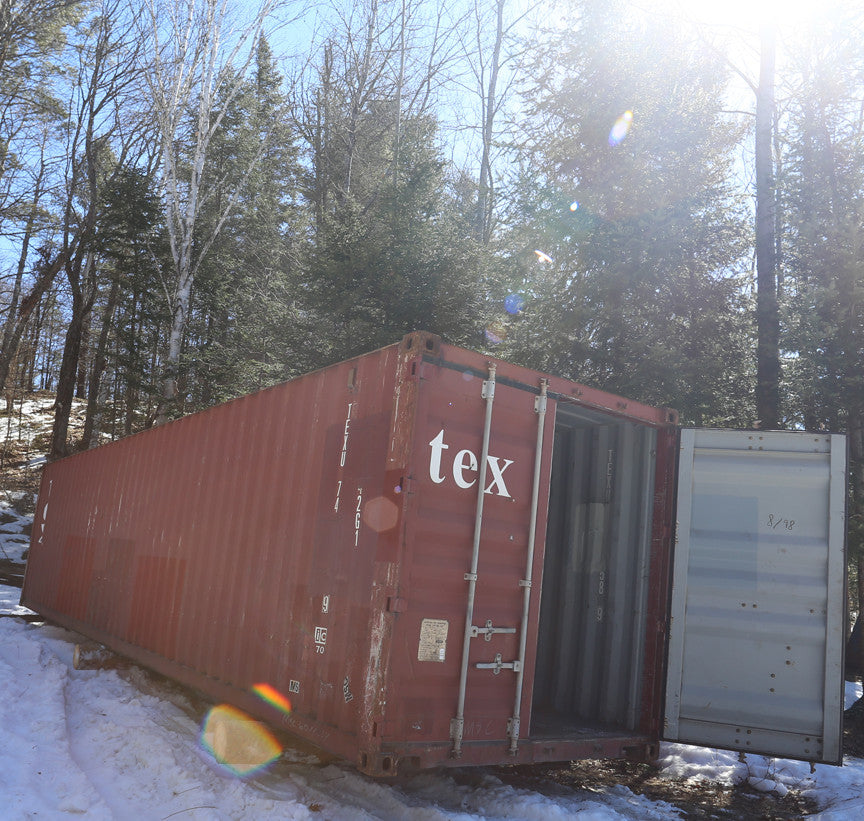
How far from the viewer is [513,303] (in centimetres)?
1398

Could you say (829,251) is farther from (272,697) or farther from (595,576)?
(272,697)

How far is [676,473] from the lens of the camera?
20.4ft

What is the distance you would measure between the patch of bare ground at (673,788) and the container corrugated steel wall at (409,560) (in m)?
0.44

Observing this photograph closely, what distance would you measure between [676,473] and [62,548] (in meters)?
9.48

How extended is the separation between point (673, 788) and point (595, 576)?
1.76 meters

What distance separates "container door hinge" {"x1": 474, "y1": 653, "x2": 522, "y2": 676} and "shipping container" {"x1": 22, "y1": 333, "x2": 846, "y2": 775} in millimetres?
18

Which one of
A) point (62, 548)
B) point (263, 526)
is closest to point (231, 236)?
point (62, 548)

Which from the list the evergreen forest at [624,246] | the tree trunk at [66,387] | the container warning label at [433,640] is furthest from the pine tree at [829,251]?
the tree trunk at [66,387]

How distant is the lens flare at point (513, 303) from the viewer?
44.8ft

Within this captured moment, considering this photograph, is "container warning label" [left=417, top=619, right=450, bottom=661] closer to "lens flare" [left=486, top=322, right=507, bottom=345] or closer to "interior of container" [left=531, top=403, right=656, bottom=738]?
"interior of container" [left=531, top=403, right=656, bottom=738]

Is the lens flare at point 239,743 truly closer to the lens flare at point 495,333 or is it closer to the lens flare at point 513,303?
the lens flare at point 495,333

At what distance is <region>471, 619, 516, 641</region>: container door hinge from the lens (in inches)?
186

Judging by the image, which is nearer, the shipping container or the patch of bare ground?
the shipping container

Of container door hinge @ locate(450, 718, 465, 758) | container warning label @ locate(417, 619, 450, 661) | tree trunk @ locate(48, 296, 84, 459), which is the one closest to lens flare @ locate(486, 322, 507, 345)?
container warning label @ locate(417, 619, 450, 661)
